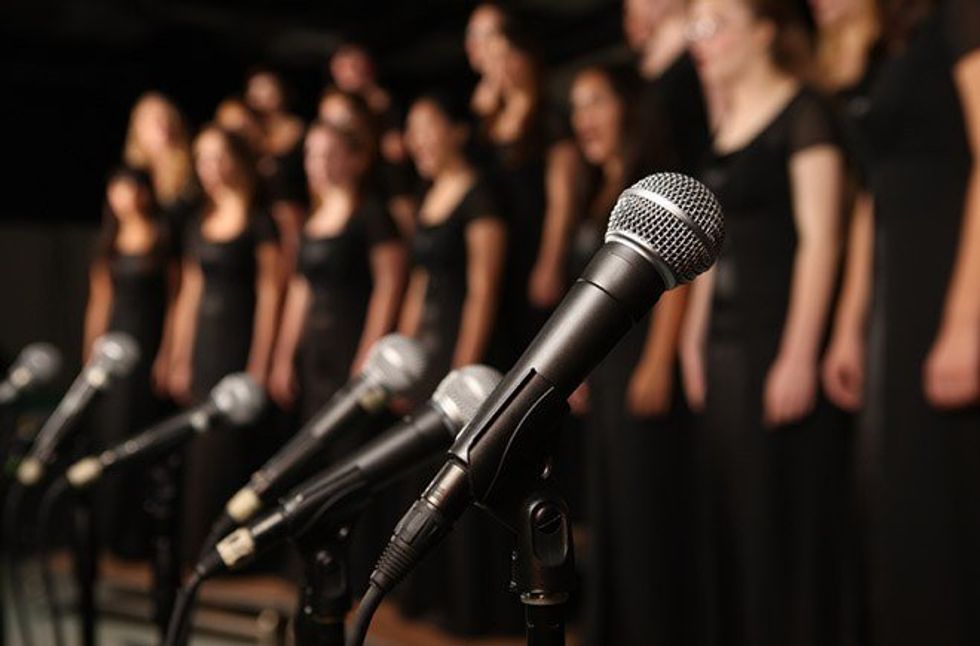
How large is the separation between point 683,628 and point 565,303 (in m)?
1.86

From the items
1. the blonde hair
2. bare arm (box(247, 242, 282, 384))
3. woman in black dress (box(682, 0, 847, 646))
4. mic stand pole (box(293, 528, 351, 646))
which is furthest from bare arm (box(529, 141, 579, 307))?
mic stand pole (box(293, 528, 351, 646))

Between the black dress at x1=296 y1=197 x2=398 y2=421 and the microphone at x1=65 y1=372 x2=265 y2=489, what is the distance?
73.0 inches

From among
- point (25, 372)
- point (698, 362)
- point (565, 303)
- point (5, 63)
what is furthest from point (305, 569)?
point (5, 63)

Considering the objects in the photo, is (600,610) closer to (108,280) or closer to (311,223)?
(311,223)

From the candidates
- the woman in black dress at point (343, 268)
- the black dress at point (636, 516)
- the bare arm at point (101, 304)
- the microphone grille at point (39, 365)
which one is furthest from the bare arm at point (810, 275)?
the bare arm at point (101, 304)

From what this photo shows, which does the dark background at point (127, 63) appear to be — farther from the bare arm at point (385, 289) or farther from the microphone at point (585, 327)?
the microphone at point (585, 327)

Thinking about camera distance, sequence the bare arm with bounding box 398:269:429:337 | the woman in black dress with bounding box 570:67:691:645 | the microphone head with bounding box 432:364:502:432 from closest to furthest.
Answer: the microphone head with bounding box 432:364:502:432, the woman in black dress with bounding box 570:67:691:645, the bare arm with bounding box 398:269:429:337

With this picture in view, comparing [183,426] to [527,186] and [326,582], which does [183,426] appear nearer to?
[326,582]

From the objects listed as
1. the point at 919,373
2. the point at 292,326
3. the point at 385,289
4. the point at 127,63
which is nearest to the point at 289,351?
the point at 292,326

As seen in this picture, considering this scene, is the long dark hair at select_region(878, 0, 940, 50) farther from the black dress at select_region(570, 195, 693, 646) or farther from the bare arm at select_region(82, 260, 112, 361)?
the bare arm at select_region(82, 260, 112, 361)

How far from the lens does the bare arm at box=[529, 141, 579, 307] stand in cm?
313

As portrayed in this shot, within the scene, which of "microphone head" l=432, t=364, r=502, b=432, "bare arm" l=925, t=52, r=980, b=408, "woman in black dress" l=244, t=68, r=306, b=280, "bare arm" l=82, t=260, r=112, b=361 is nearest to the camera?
"microphone head" l=432, t=364, r=502, b=432

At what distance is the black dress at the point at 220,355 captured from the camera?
3.96m

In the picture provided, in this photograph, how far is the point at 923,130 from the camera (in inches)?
76.2
